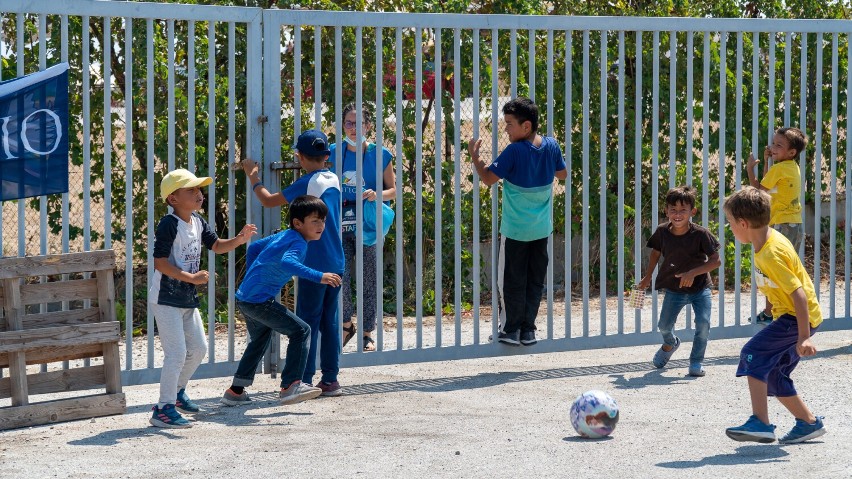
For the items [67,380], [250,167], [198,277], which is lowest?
[67,380]

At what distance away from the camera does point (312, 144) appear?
752cm

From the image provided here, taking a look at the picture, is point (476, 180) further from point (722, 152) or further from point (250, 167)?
point (722, 152)

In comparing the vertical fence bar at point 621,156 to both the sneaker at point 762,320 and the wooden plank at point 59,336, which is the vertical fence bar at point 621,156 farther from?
the wooden plank at point 59,336

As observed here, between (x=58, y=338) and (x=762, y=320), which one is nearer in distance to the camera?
(x=58, y=338)

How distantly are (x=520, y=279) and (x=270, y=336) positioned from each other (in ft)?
5.81

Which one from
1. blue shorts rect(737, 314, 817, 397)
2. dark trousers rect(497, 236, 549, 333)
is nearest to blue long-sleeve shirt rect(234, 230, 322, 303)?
dark trousers rect(497, 236, 549, 333)

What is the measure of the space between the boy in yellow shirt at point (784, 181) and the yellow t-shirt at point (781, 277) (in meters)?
2.35

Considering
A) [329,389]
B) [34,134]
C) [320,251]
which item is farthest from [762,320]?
[34,134]

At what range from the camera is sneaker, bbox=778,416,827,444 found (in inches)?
245

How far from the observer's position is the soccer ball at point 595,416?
6.34m

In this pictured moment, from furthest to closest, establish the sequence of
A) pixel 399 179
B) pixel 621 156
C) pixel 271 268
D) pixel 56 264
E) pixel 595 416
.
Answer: pixel 621 156
pixel 399 179
pixel 271 268
pixel 56 264
pixel 595 416

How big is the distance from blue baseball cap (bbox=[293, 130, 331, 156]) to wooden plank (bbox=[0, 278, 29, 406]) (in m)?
1.77

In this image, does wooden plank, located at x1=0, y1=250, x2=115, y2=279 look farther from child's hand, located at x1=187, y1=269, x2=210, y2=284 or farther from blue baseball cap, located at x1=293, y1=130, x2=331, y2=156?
blue baseball cap, located at x1=293, y1=130, x2=331, y2=156

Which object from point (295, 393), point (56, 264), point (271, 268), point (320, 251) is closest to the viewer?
point (56, 264)
